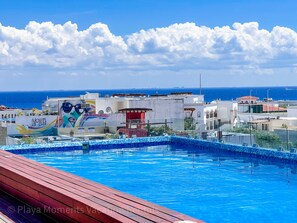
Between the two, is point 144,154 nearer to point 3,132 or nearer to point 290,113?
point 3,132

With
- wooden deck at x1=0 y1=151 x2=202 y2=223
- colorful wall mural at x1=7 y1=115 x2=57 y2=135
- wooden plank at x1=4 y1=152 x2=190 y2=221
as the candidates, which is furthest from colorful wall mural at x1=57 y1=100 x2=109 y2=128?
wooden plank at x1=4 y1=152 x2=190 y2=221

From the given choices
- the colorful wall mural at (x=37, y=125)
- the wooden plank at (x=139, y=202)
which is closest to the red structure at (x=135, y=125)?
the colorful wall mural at (x=37, y=125)

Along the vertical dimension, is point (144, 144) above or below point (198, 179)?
above

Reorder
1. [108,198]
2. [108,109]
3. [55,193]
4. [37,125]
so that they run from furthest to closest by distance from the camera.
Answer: [108,109]
[37,125]
[55,193]
[108,198]

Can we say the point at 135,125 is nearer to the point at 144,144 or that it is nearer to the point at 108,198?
the point at 144,144

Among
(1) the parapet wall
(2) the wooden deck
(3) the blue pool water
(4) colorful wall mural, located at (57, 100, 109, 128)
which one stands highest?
(4) colorful wall mural, located at (57, 100, 109, 128)

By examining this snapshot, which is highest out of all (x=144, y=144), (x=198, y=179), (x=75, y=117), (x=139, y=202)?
(x=75, y=117)

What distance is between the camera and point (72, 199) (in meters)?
4.64

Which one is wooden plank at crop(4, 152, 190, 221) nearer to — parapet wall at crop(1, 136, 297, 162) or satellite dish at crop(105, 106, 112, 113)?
parapet wall at crop(1, 136, 297, 162)

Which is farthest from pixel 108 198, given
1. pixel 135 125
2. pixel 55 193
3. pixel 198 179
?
pixel 135 125

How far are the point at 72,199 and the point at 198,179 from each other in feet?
25.9

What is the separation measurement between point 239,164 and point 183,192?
4729 millimetres

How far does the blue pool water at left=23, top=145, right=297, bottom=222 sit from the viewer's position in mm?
9016

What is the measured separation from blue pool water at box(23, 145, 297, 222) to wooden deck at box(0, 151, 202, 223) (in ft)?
11.4
